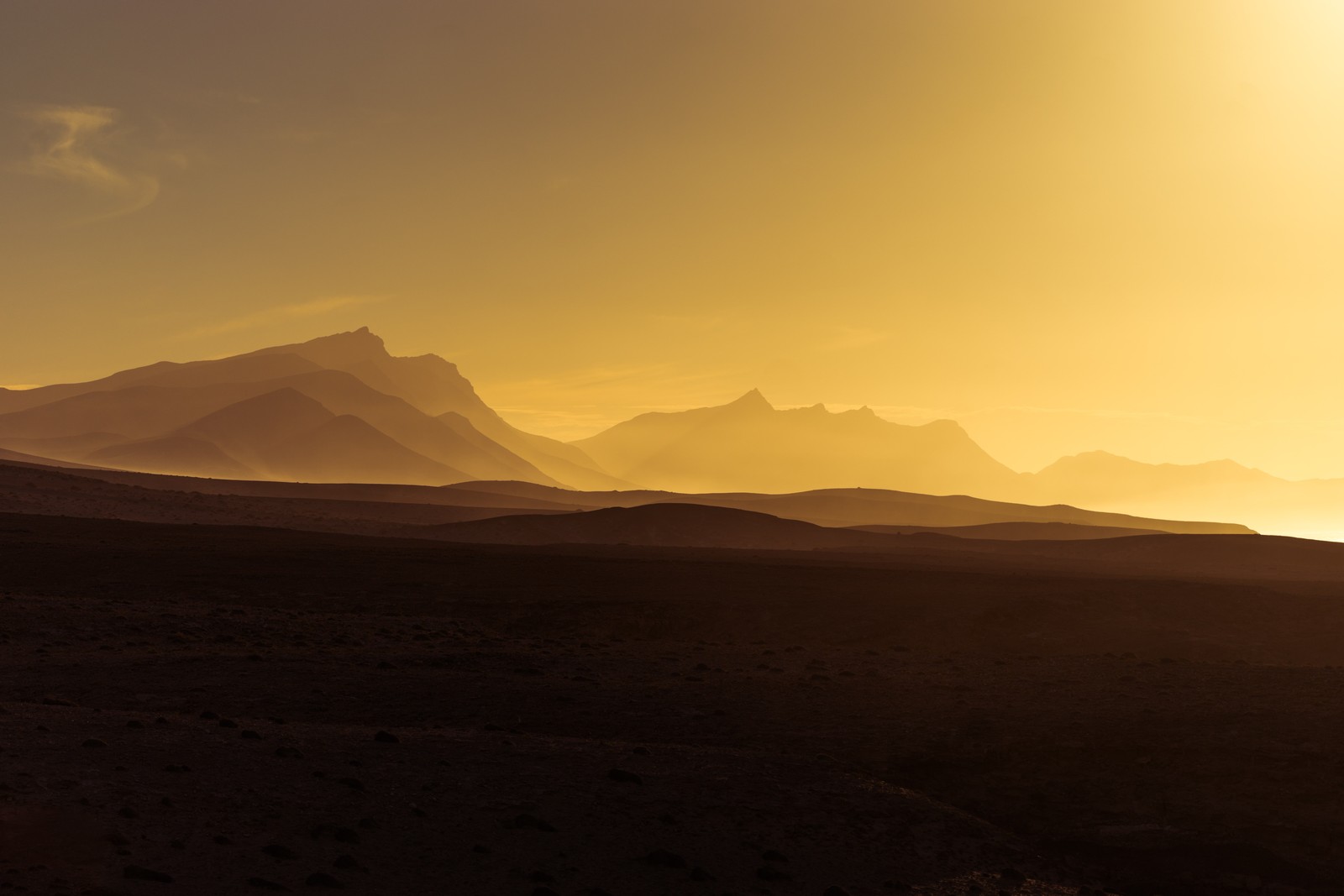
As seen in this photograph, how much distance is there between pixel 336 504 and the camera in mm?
108250

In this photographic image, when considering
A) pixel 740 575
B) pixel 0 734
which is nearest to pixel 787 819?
pixel 0 734

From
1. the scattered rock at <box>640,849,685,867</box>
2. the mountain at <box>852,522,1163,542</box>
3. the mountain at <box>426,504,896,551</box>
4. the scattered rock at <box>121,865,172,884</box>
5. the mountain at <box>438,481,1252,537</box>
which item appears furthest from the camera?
the mountain at <box>438,481,1252,537</box>

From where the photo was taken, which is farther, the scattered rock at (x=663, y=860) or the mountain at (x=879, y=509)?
the mountain at (x=879, y=509)

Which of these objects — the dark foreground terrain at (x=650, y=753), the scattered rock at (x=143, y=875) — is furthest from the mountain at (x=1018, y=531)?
the scattered rock at (x=143, y=875)

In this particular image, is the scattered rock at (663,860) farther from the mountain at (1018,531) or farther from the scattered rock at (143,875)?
the mountain at (1018,531)

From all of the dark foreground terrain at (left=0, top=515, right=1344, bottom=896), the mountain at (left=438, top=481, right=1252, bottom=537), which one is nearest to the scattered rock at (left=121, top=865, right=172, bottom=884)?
the dark foreground terrain at (left=0, top=515, right=1344, bottom=896)

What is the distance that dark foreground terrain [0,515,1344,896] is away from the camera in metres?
11.4

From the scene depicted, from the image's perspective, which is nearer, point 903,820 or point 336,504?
point 903,820

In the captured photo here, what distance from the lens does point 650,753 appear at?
16.0 m

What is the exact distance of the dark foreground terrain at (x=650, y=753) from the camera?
11.4 m

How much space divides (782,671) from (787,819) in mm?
9854

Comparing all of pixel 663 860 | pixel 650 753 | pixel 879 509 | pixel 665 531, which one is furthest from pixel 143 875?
pixel 879 509

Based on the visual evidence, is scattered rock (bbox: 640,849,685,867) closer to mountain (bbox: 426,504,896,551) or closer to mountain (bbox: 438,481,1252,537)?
mountain (bbox: 426,504,896,551)

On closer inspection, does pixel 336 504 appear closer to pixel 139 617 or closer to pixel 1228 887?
pixel 139 617
